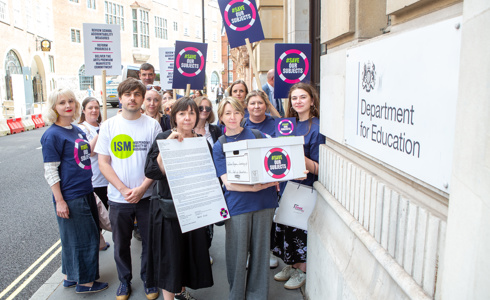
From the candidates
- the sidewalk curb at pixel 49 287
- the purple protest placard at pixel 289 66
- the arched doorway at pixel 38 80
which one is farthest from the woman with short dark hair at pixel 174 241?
the arched doorway at pixel 38 80

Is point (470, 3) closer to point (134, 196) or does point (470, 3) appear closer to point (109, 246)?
point (134, 196)

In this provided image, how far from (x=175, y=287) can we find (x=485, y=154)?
2793mm

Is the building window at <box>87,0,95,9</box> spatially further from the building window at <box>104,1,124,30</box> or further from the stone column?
the stone column

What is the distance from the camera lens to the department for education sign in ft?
4.73

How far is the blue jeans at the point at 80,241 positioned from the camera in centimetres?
371

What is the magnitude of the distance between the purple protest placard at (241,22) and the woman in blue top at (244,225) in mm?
2149

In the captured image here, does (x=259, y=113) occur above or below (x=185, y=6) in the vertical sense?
below

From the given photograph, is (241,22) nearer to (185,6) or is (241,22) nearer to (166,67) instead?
(166,67)

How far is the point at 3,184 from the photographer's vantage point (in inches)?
326

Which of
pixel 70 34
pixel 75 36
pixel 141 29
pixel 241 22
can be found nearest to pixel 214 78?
pixel 141 29

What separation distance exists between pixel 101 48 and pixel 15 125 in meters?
15.1

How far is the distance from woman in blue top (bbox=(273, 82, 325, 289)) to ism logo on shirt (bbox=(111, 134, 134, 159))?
1.59m

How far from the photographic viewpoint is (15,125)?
18266mm

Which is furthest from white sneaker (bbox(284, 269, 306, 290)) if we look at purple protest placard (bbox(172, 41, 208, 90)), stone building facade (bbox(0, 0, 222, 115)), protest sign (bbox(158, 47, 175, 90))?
stone building facade (bbox(0, 0, 222, 115))
